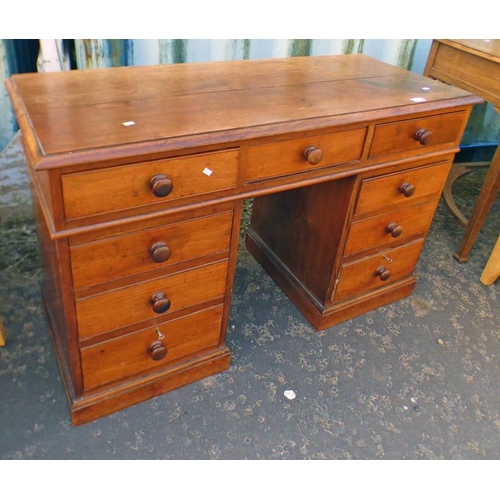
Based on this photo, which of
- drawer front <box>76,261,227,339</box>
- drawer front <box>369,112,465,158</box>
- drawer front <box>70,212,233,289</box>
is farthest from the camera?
drawer front <box>369,112,465,158</box>

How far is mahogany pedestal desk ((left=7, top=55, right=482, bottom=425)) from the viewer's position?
4.12ft

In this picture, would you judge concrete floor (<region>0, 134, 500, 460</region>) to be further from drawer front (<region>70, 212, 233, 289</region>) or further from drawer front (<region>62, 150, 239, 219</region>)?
drawer front (<region>62, 150, 239, 219</region>)

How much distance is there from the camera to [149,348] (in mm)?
1614

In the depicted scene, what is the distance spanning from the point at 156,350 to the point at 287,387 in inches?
19.5

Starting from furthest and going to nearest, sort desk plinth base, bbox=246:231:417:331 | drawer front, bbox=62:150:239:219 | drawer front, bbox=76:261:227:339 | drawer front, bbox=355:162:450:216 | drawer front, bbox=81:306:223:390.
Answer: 1. desk plinth base, bbox=246:231:417:331
2. drawer front, bbox=355:162:450:216
3. drawer front, bbox=81:306:223:390
4. drawer front, bbox=76:261:227:339
5. drawer front, bbox=62:150:239:219

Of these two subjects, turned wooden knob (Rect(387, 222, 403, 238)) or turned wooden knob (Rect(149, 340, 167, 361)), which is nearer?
turned wooden knob (Rect(149, 340, 167, 361))

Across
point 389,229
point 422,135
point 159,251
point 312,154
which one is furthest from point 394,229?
point 159,251

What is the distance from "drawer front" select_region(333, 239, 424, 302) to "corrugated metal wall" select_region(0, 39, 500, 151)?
1.16 m

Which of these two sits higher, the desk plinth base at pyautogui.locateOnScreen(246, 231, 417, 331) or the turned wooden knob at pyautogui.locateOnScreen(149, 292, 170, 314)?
the turned wooden knob at pyautogui.locateOnScreen(149, 292, 170, 314)

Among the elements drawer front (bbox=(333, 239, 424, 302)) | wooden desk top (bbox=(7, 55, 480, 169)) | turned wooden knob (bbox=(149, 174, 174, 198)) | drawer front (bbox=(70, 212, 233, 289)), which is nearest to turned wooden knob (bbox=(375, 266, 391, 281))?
drawer front (bbox=(333, 239, 424, 302))

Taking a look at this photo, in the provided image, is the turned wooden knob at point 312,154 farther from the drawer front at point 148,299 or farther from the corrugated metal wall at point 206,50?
the corrugated metal wall at point 206,50

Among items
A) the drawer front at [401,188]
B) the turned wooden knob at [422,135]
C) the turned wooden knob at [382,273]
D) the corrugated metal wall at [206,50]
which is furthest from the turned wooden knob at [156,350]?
the corrugated metal wall at [206,50]

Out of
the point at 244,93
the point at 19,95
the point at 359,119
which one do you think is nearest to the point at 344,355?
the point at 359,119

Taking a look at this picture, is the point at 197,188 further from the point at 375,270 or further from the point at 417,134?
the point at 375,270
